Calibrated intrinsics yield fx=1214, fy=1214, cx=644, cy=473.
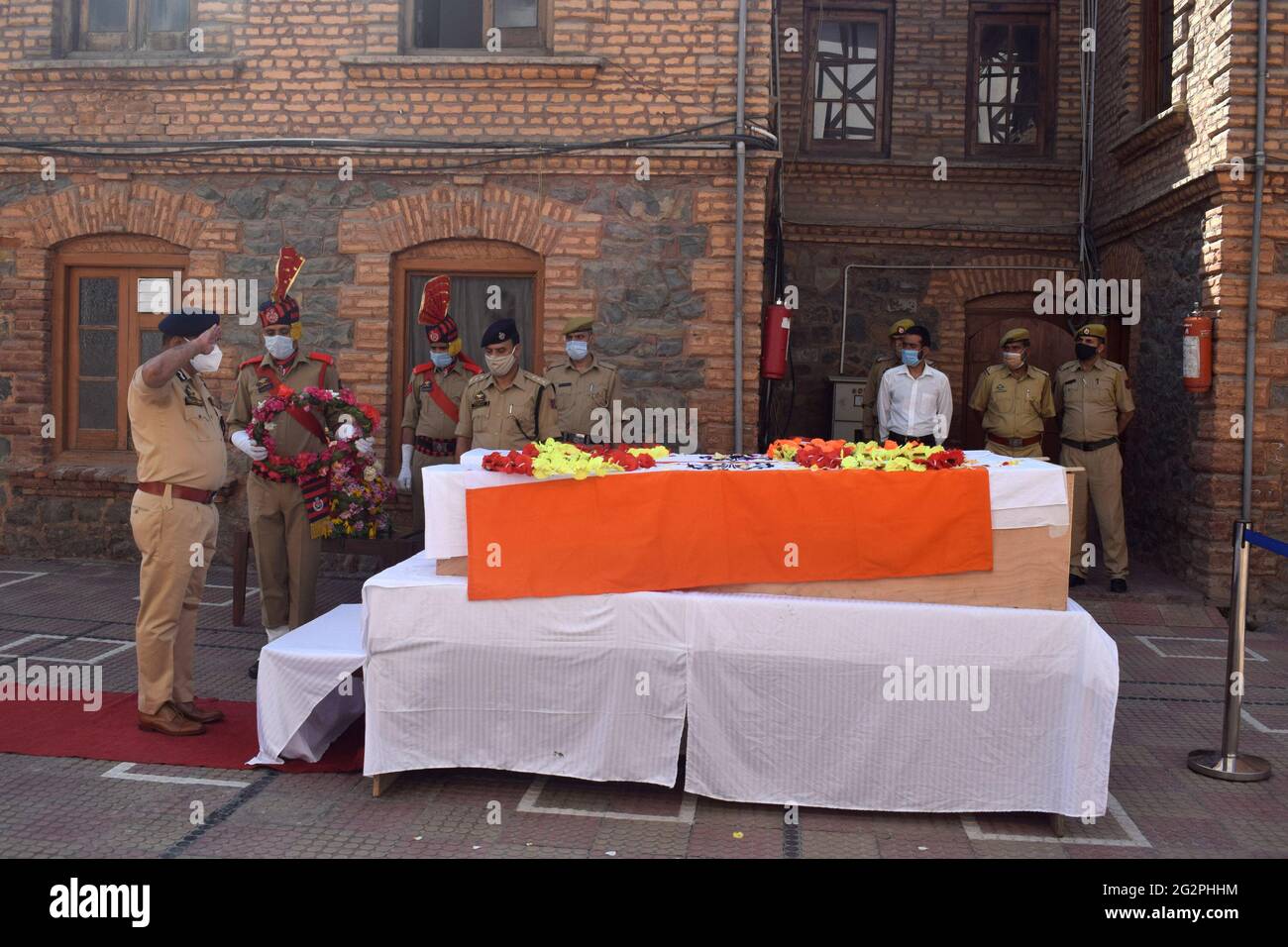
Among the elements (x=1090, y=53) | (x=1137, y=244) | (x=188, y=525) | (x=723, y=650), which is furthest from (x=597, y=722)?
(x=1090, y=53)

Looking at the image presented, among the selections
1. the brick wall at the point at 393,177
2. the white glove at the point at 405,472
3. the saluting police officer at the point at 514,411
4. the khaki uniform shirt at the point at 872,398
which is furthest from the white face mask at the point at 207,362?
the khaki uniform shirt at the point at 872,398

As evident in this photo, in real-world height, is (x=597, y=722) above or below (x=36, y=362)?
below

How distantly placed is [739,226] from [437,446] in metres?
2.85

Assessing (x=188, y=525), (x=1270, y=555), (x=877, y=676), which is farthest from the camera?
(x=1270, y=555)

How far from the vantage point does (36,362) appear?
33.5 ft

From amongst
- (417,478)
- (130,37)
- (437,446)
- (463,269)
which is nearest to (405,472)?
(417,478)

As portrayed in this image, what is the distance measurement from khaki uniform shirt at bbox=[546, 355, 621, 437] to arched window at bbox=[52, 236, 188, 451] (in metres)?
3.66

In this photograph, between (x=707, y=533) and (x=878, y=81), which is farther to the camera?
(x=878, y=81)

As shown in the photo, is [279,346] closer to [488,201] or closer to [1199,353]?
[488,201]

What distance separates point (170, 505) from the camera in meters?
5.65

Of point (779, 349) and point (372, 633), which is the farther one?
point (779, 349)

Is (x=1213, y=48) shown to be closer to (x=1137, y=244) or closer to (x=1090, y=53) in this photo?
(x=1137, y=244)

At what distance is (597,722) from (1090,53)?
10.2m

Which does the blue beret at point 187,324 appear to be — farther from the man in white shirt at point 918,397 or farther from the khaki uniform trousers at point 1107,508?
the khaki uniform trousers at point 1107,508
